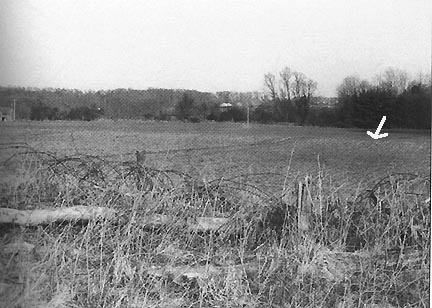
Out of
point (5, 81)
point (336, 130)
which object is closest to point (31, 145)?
point (5, 81)

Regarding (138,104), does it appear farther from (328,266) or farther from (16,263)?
(328,266)

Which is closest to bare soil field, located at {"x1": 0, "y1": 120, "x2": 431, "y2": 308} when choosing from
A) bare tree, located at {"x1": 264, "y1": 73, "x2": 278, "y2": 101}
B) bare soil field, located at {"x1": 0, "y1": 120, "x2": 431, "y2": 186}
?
bare soil field, located at {"x1": 0, "y1": 120, "x2": 431, "y2": 186}

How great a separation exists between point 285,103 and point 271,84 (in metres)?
0.08

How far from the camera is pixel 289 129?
6.50 feet

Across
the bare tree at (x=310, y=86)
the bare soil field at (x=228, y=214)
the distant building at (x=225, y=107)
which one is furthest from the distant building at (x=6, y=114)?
the bare tree at (x=310, y=86)

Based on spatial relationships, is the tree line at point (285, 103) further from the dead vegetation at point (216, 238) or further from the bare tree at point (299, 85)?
the dead vegetation at point (216, 238)

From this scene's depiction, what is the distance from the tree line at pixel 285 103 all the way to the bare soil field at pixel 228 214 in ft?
0.13

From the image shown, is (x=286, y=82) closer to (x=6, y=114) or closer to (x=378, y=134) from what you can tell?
(x=378, y=134)

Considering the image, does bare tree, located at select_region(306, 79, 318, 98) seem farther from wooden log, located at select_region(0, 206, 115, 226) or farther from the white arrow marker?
wooden log, located at select_region(0, 206, 115, 226)

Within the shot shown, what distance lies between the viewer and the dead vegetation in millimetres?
1860

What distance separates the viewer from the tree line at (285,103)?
1.86 m

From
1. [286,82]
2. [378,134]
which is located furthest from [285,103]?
[378,134]

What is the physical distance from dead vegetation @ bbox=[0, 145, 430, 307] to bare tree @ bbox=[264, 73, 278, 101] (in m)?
0.30

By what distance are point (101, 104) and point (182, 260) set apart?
1.95 ft
